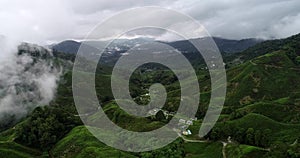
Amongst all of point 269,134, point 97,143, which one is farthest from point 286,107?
point 97,143

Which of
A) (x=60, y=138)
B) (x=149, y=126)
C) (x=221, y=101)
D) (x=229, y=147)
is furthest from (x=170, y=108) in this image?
(x=229, y=147)

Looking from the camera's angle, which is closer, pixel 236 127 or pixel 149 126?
pixel 236 127

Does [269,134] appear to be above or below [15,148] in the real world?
above

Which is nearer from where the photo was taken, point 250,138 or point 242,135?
point 250,138

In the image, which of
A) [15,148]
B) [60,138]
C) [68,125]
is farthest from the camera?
[68,125]

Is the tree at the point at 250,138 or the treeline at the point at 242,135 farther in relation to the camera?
the tree at the point at 250,138

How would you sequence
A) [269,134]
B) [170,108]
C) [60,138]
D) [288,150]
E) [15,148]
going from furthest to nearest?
1. [170,108]
2. [60,138]
3. [15,148]
4. [269,134]
5. [288,150]

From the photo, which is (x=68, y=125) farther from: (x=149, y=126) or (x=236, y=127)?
(x=236, y=127)

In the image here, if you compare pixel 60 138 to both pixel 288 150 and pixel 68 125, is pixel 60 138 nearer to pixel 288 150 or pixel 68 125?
pixel 68 125

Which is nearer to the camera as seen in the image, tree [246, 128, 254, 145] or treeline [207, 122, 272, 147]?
treeline [207, 122, 272, 147]
